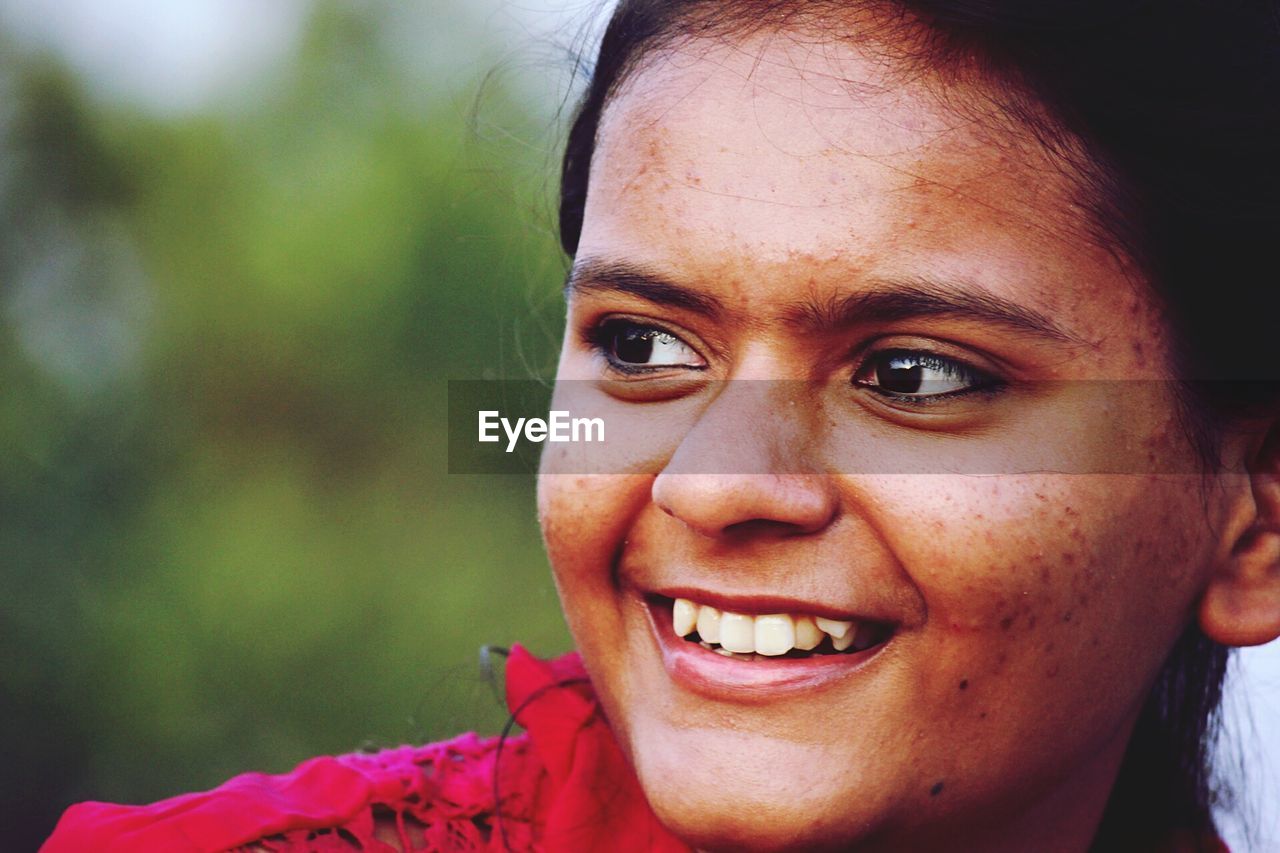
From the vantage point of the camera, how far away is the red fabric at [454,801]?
180 centimetres

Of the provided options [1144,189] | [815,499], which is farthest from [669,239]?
[1144,189]

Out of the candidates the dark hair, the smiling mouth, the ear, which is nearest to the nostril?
the smiling mouth

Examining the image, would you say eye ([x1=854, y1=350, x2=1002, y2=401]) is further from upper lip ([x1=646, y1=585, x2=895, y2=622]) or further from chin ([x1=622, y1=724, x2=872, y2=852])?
chin ([x1=622, y1=724, x2=872, y2=852])

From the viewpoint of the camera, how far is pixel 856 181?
5.38 feet

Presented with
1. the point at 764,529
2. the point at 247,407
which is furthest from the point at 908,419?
the point at 247,407

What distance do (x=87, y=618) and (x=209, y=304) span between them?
1.27 meters

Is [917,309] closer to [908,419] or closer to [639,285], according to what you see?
[908,419]

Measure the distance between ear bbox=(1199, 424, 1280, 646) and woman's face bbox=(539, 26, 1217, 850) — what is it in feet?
0.38

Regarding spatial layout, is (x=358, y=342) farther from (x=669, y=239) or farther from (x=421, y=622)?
(x=669, y=239)

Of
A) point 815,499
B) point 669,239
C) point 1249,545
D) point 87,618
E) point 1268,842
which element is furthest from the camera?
point 87,618

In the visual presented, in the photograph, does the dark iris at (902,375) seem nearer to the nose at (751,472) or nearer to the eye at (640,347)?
the nose at (751,472)

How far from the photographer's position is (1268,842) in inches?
102

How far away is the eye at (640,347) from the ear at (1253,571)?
30.0 inches

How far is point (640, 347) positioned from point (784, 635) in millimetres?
481
